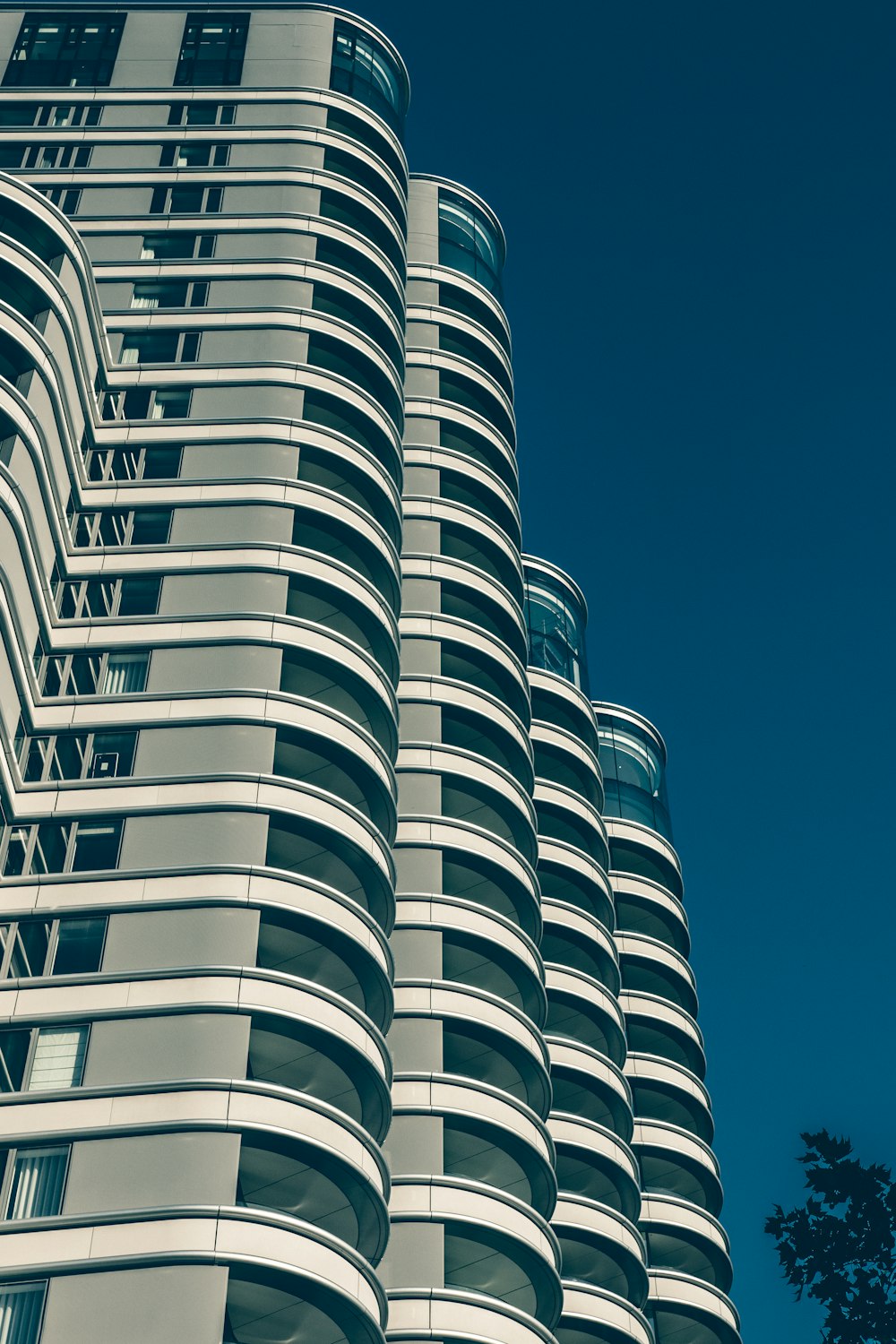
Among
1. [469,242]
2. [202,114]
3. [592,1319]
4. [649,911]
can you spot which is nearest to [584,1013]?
[592,1319]

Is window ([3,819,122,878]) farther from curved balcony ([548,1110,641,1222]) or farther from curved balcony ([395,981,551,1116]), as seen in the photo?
curved balcony ([548,1110,641,1222])

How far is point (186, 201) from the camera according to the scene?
60.8 meters

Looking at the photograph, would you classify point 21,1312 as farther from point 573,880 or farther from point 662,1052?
point 662,1052

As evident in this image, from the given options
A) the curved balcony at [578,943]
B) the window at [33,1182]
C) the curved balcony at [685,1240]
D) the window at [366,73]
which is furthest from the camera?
the window at [366,73]

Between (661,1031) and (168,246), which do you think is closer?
(168,246)

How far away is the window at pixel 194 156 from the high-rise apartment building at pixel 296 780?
185mm

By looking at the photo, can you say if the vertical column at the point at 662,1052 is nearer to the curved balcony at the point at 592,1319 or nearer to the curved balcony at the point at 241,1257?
the curved balcony at the point at 592,1319

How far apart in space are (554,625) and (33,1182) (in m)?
35.7

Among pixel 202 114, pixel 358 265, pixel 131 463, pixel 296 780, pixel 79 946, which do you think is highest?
pixel 202 114

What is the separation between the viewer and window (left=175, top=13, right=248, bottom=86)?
67.0 metres

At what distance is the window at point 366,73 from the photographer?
224ft

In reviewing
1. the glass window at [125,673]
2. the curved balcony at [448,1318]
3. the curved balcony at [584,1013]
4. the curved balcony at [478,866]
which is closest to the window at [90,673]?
the glass window at [125,673]

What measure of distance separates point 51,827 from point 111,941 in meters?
4.02

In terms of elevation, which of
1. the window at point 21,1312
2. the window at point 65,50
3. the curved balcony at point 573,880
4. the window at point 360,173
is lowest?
the window at point 21,1312
